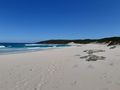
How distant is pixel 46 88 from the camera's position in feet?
13.6

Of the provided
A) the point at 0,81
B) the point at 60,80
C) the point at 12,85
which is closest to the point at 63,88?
the point at 60,80

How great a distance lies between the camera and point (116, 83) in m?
4.31

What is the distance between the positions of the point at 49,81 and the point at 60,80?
42cm

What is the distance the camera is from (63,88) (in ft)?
13.5

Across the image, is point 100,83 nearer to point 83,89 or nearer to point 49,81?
point 83,89

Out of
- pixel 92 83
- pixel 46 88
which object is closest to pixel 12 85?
pixel 46 88

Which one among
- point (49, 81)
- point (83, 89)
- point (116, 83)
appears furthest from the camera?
point (49, 81)

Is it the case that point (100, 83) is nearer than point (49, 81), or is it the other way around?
point (100, 83)

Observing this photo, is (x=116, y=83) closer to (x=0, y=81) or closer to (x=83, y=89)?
(x=83, y=89)

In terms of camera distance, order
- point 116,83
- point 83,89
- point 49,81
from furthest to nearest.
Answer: point 49,81 → point 116,83 → point 83,89

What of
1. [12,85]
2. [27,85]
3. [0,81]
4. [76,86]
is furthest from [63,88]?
[0,81]

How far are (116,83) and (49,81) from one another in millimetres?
2293

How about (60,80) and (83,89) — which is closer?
(83,89)

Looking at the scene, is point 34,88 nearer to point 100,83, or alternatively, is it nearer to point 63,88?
point 63,88
